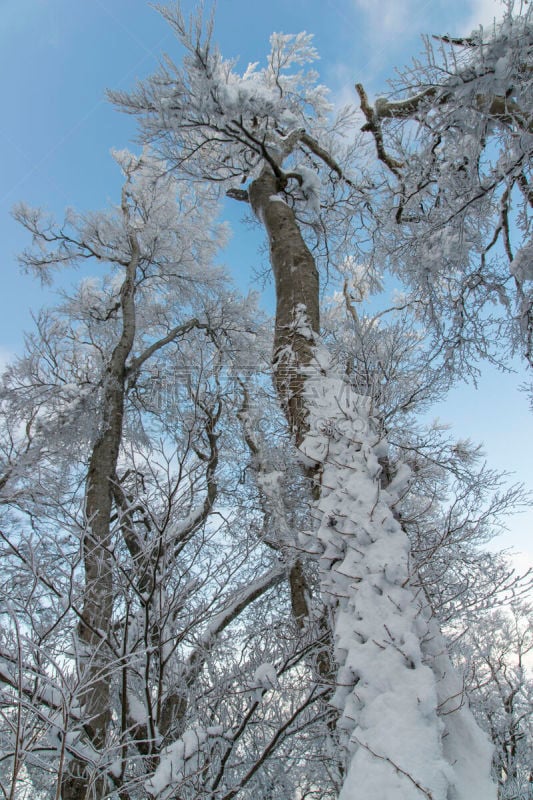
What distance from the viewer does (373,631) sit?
194 cm

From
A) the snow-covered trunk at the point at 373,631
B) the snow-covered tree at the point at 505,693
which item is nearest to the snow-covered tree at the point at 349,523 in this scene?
the snow-covered trunk at the point at 373,631

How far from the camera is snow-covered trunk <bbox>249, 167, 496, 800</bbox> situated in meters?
1.53

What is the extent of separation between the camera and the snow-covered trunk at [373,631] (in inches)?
60.3

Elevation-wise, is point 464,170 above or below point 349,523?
above

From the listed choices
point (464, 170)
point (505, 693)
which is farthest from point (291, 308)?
point (505, 693)

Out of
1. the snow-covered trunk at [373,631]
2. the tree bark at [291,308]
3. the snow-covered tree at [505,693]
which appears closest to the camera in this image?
the snow-covered trunk at [373,631]

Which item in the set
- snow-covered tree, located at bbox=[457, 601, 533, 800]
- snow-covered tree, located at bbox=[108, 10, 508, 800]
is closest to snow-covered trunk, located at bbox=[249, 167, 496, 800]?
snow-covered tree, located at bbox=[108, 10, 508, 800]

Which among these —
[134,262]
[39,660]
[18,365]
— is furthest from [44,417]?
[39,660]

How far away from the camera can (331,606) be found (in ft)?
7.80

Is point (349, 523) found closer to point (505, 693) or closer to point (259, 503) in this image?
point (259, 503)

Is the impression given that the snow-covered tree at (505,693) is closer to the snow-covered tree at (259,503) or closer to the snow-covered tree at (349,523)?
the snow-covered tree at (259,503)

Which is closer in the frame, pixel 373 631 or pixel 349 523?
pixel 373 631

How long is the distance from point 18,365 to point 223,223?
5900 mm

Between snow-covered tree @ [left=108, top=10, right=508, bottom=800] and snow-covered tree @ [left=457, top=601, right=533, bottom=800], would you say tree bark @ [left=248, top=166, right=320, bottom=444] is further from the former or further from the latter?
snow-covered tree @ [left=457, top=601, right=533, bottom=800]
